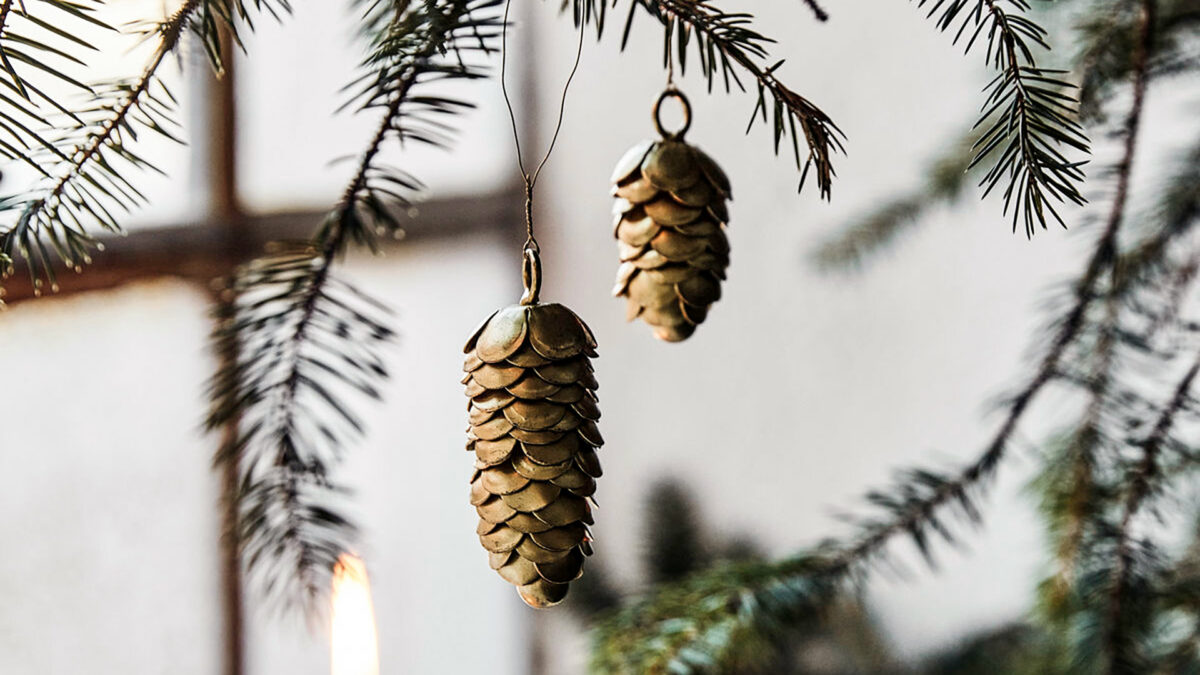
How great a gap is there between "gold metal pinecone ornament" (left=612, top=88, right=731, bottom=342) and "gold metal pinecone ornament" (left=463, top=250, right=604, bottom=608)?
6 centimetres

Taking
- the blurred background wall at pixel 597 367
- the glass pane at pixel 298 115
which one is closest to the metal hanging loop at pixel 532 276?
→ the blurred background wall at pixel 597 367

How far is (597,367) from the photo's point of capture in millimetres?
1031

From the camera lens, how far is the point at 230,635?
0.84 metres

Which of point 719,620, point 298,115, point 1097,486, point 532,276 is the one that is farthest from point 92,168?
point 298,115

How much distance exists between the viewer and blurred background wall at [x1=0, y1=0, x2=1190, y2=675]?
0.74 metres

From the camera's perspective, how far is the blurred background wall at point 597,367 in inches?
29.2

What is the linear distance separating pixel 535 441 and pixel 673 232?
9 cm

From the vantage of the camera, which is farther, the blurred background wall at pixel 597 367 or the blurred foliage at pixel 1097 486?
Answer: the blurred background wall at pixel 597 367

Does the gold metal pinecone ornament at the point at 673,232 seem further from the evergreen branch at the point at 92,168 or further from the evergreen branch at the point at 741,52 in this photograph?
the evergreen branch at the point at 92,168

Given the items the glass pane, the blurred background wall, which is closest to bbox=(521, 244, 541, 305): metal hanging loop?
the blurred background wall

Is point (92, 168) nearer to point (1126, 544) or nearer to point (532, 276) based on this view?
point (532, 276)

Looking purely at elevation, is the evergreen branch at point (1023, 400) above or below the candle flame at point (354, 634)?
above

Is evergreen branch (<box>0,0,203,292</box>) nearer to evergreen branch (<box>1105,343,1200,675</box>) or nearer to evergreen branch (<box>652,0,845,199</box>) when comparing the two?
evergreen branch (<box>652,0,845,199</box>)

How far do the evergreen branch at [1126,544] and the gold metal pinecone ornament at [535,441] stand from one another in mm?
305
